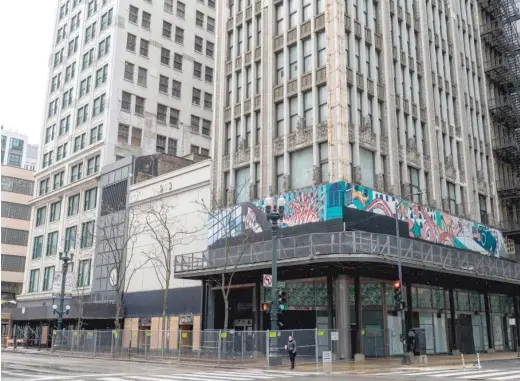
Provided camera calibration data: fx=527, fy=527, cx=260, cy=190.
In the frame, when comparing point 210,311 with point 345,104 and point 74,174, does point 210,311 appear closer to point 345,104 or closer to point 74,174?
point 345,104

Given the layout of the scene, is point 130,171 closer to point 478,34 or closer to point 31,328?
point 31,328

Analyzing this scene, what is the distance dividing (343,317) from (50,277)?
135 ft

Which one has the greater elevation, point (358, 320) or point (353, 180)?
point (353, 180)

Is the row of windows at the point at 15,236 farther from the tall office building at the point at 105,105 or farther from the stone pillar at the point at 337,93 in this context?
the stone pillar at the point at 337,93

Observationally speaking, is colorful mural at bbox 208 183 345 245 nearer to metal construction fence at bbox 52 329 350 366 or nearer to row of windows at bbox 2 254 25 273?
metal construction fence at bbox 52 329 350 366

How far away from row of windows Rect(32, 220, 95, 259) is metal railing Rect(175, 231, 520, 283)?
19580mm

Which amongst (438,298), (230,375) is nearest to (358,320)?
(438,298)

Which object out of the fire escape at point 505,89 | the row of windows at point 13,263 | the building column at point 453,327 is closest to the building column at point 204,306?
the building column at point 453,327

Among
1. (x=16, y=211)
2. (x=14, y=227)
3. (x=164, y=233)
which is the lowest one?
(x=164, y=233)

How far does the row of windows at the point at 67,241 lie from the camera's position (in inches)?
2239

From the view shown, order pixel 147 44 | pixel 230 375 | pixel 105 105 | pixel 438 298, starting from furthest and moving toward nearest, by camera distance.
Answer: pixel 147 44 < pixel 105 105 < pixel 438 298 < pixel 230 375

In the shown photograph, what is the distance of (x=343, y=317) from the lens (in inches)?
1277

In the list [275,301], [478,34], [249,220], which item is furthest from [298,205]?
[478,34]

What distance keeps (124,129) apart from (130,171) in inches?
341
